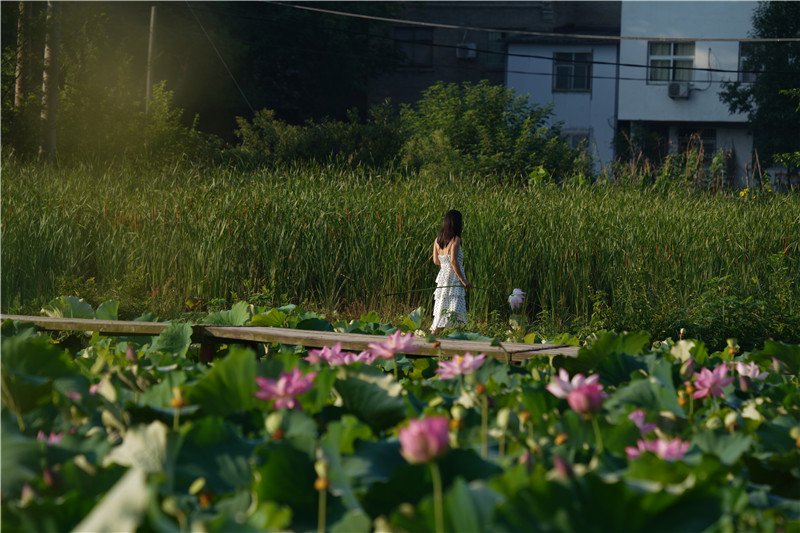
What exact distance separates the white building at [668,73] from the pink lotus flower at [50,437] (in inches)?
1021

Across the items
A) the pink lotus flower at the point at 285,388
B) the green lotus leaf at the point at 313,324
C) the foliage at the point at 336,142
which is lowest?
the green lotus leaf at the point at 313,324

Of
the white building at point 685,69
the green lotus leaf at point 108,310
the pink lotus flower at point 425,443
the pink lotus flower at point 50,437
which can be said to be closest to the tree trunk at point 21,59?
the green lotus leaf at point 108,310

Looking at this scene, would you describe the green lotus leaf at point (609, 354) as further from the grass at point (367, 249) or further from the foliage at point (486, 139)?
the foliage at point (486, 139)

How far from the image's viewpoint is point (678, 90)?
2602 centimetres

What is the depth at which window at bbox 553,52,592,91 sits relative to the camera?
27859mm

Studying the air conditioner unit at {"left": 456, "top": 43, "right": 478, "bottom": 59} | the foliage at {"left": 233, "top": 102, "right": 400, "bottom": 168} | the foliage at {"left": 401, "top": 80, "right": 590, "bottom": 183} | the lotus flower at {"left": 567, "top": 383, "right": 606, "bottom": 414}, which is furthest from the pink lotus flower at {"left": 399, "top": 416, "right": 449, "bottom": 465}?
the air conditioner unit at {"left": 456, "top": 43, "right": 478, "bottom": 59}

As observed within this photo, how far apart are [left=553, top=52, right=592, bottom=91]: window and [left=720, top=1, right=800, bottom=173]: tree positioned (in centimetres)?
519

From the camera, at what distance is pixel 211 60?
2630 cm

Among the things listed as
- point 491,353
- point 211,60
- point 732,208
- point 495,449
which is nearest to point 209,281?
point 491,353

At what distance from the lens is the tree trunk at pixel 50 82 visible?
1256 cm

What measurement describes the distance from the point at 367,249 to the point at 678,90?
21.8 m

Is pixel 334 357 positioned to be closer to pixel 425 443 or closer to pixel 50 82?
pixel 425 443

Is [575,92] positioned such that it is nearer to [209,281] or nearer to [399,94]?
[399,94]

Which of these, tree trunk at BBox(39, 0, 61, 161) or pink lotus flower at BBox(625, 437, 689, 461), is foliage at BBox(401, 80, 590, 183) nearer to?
tree trunk at BBox(39, 0, 61, 161)
